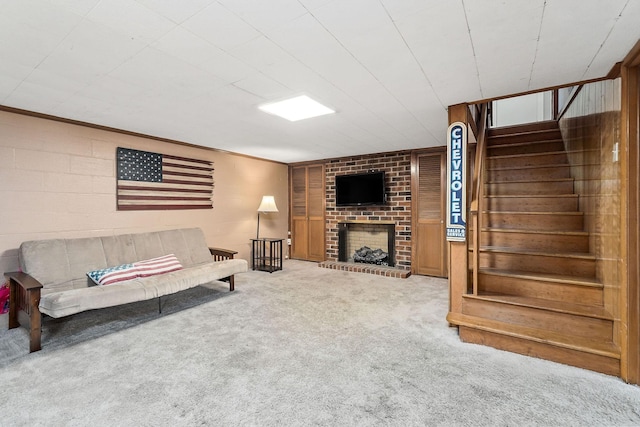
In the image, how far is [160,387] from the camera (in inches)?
72.9

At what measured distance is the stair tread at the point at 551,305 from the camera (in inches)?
84.4

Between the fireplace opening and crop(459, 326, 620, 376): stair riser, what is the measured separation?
276 cm

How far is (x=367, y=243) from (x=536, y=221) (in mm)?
2915

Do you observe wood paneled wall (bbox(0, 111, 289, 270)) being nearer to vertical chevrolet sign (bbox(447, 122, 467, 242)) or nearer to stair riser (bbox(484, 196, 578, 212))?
vertical chevrolet sign (bbox(447, 122, 467, 242))

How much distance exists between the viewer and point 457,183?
106 inches

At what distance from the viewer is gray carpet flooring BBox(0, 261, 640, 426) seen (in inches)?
63.2

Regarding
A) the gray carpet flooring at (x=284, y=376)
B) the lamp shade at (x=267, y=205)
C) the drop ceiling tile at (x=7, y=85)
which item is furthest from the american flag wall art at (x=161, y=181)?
the gray carpet flooring at (x=284, y=376)

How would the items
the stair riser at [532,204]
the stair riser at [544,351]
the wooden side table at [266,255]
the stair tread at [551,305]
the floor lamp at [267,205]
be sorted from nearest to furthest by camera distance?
the stair riser at [544,351]
the stair tread at [551,305]
the stair riser at [532,204]
the wooden side table at [266,255]
the floor lamp at [267,205]

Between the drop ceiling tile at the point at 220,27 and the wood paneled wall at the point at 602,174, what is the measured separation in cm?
251

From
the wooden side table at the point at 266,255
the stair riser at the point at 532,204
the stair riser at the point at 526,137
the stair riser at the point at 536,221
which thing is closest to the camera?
the stair riser at the point at 536,221

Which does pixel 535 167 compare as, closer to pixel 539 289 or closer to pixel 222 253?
pixel 539 289

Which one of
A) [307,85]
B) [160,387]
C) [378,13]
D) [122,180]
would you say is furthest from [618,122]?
[122,180]

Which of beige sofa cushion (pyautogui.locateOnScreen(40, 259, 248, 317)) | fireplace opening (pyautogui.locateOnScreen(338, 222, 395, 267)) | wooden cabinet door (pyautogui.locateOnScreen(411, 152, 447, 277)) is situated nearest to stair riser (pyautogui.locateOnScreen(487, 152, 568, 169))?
wooden cabinet door (pyautogui.locateOnScreen(411, 152, 447, 277))

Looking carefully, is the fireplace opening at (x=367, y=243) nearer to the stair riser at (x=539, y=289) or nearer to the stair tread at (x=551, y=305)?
the stair riser at (x=539, y=289)
